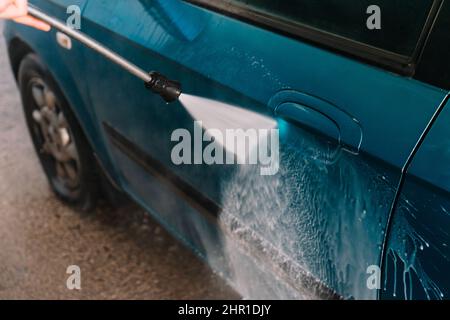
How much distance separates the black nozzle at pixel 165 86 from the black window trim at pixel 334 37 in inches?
10.3

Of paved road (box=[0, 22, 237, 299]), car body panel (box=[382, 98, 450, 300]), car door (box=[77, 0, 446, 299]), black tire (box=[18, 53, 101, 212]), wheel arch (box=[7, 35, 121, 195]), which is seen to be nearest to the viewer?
car body panel (box=[382, 98, 450, 300])

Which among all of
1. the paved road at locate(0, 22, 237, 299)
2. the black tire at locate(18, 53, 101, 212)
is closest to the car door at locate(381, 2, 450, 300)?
the paved road at locate(0, 22, 237, 299)

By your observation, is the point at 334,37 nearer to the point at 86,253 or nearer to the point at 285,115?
the point at 285,115

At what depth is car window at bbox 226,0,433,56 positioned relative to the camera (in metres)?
1.23

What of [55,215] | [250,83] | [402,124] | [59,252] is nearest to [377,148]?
[402,124]

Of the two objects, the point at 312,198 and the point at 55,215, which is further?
the point at 55,215

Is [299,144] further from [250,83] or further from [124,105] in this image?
[124,105]

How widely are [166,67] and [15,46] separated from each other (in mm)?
1273

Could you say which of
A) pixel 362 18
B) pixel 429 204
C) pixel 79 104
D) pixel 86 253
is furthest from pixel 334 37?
pixel 86 253

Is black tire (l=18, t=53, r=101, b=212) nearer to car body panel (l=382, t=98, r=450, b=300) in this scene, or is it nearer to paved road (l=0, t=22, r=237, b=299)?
paved road (l=0, t=22, r=237, b=299)

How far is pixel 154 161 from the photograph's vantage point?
Result: 6.68 feet

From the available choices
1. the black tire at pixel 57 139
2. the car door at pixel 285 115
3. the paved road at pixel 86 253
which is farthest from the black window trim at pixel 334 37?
the paved road at pixel 86 253

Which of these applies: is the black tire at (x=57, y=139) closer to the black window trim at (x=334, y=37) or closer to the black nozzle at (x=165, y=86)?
the black nozzle at (x=165, y=86)

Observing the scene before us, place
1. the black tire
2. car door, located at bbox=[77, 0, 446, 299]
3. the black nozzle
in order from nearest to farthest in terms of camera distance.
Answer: car door, located at bbox=[77, 0, 446, 299]
the black nozzle
the black tire
